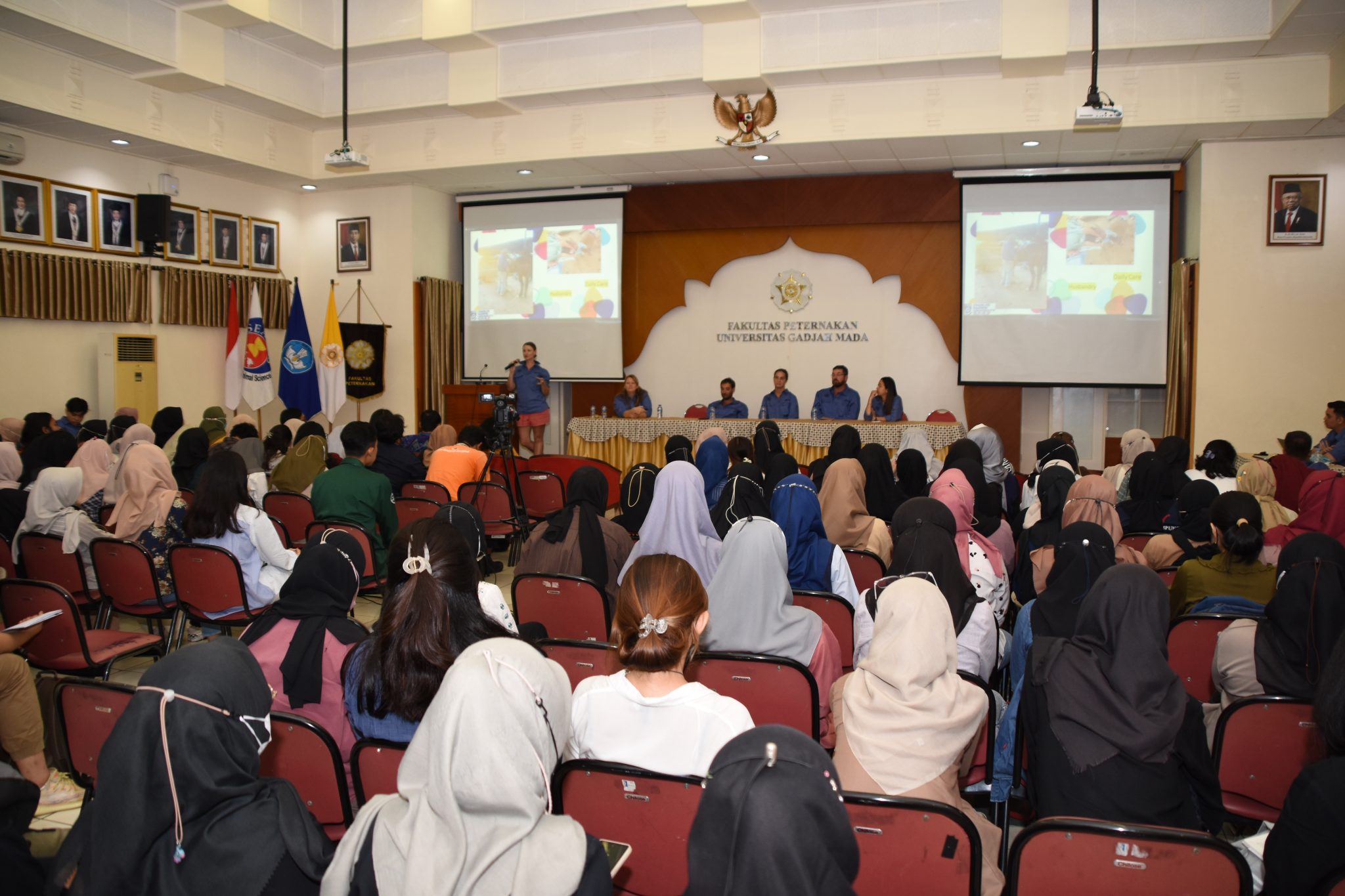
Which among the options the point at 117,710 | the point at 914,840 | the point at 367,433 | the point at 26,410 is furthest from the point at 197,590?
the point at 26,410

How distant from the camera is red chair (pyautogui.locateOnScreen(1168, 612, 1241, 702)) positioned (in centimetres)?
306

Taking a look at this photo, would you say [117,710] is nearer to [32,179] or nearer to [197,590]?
[197,590]

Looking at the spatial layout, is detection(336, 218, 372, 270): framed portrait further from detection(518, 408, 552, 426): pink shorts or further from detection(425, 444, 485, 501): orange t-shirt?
detection(425, 444, 485, 501): orange t-shirt

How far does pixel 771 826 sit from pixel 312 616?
1820mm

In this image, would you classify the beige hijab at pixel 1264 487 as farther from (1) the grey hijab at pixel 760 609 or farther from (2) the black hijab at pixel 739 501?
(1) the grey hijab at pixel 760 609

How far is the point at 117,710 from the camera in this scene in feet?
7.70

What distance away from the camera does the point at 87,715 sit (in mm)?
2416

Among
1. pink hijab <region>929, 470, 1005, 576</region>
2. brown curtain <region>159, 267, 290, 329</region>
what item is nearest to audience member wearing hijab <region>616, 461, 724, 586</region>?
pink hijab <region>929, 470, 1005, 576</region>

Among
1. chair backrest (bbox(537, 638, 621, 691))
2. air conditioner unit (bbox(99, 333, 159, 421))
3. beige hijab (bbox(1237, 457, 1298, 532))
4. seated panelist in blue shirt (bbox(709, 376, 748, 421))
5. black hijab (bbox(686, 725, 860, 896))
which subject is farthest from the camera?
seated panelist in blue shirt (bbox(709, 376, 748, 421))

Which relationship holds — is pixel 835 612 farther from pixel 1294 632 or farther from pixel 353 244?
pixel 353 244

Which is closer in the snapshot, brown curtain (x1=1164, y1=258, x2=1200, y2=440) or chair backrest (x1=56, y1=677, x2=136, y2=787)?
chair backrest (x1=56, y1=677, x2=136, y2=787)

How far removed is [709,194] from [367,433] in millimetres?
6764

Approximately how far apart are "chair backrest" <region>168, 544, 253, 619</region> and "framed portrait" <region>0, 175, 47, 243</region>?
6.27 m

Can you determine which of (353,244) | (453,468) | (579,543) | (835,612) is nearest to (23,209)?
(353,244)
